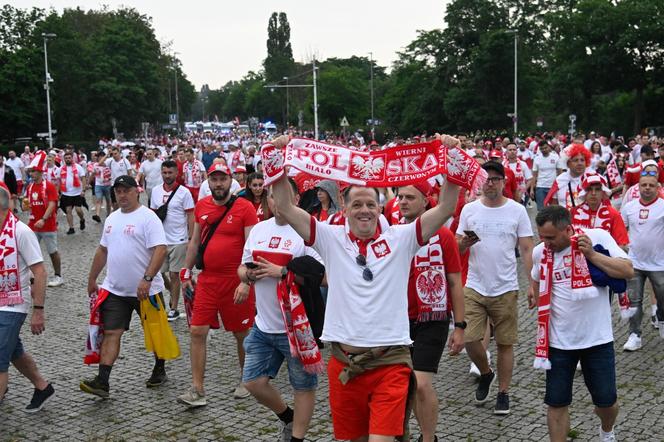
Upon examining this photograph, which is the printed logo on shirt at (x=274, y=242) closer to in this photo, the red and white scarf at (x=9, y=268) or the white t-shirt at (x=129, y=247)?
the white t-shirt at (x=129, y=247)

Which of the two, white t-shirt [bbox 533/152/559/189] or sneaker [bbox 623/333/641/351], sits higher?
white t-shirt [bbox 533/152/559/189]

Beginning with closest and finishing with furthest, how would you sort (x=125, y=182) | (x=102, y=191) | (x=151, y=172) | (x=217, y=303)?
1. (x=217, y=303)
2. (x=125, y=182)
3. (x=151, y=172)
4. (x=102, y=191)

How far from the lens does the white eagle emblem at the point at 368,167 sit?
14.1ft

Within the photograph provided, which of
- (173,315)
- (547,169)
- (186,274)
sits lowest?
(173,315)

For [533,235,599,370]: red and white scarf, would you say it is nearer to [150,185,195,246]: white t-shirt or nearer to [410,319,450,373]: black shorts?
[410,319,450,373]: black shorts

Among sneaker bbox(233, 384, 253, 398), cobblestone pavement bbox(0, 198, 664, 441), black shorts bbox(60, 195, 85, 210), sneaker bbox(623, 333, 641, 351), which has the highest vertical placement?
black shorts bbox(60, 195, 85, 210)

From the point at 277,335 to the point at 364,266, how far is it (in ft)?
5.26

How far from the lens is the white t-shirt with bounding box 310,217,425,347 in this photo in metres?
4.33

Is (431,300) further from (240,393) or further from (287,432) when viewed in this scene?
(240,393)

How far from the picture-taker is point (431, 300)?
5562 mm

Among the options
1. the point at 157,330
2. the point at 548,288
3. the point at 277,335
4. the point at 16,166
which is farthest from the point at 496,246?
the point at 16,166

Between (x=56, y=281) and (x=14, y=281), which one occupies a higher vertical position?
(x=14, y=281)

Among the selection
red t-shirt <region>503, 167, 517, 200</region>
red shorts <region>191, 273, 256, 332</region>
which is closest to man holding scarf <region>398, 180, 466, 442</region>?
red shorts <region>191, 273, 256, 332</region>

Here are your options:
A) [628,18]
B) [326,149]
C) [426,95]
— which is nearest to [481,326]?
[326,149]
